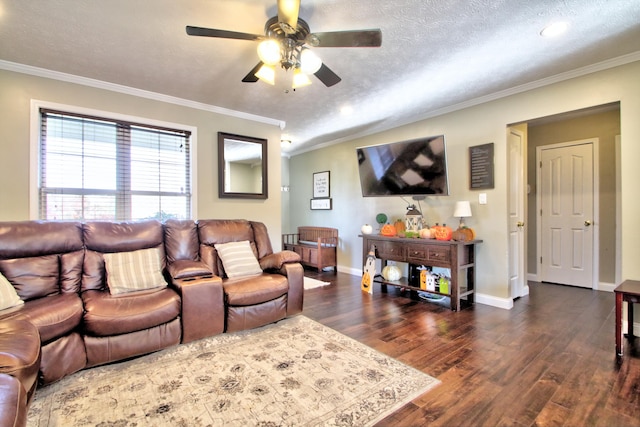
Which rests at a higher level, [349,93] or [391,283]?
[349,93]

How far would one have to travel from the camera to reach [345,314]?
3.12 m

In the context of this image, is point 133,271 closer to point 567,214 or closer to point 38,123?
point 38,123

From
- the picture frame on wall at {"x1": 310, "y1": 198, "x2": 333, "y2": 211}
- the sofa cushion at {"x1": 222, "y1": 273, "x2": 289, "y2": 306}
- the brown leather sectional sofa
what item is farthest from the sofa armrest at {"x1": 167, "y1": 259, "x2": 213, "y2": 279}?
the picture frame on wall at {"x1": 310, "y1": 198, "x2": 333, "y2": 211}

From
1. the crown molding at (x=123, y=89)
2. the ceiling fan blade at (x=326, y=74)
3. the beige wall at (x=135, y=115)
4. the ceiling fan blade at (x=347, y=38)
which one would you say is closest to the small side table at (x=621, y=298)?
the ceiling fan blade at (x=347, y=38)

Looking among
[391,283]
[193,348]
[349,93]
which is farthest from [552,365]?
Answer: [349,93]

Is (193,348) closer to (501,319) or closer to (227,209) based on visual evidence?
(227,209)

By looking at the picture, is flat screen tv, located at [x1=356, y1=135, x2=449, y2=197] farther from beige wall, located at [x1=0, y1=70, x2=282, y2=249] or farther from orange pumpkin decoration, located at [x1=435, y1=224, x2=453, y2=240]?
beige wall, located at [x1=0, y1=70, x2=282, y2=249]

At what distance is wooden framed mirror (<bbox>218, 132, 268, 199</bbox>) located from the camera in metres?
3.81

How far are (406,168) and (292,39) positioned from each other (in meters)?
2.31

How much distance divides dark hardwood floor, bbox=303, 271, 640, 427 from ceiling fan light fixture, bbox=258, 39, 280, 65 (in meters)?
2.23

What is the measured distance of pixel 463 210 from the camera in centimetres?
348

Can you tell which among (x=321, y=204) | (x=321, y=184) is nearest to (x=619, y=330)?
(x=321, y=204)

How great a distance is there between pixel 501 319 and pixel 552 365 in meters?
0.94

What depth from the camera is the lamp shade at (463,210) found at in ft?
11.4
